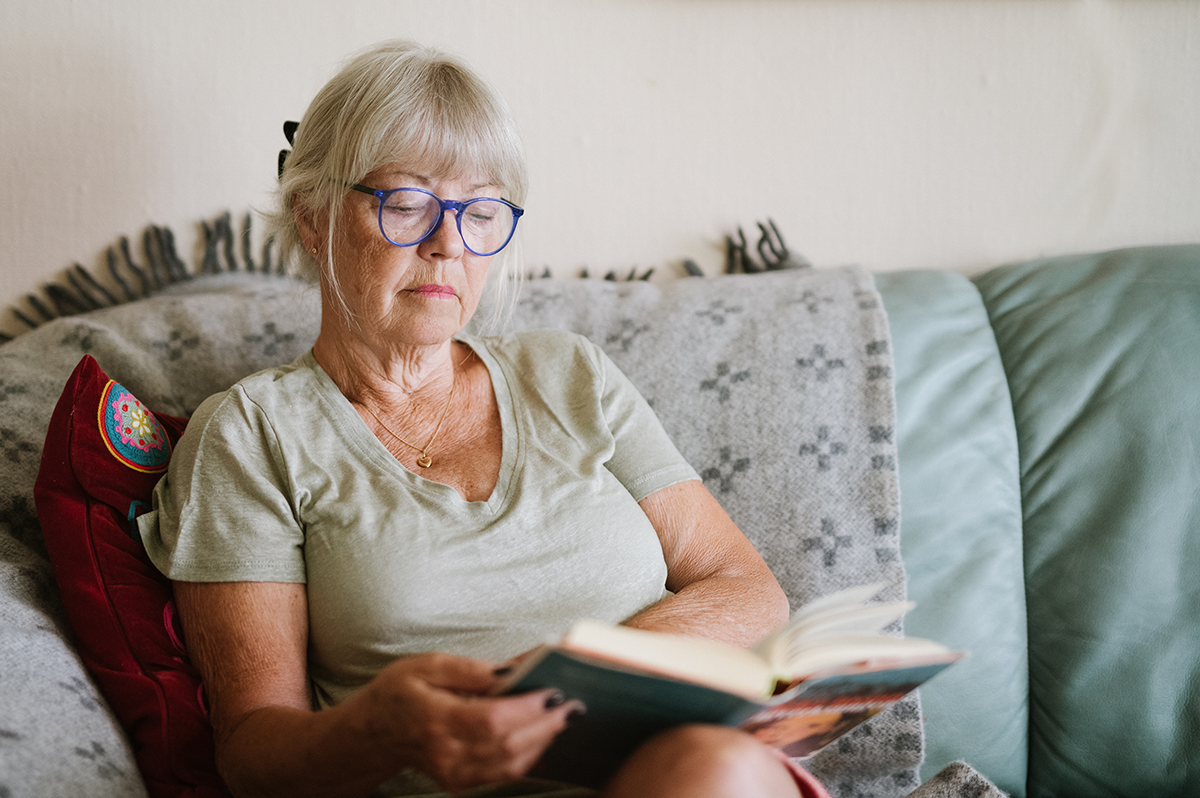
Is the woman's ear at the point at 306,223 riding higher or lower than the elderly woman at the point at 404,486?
higher

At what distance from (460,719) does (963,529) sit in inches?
34.7

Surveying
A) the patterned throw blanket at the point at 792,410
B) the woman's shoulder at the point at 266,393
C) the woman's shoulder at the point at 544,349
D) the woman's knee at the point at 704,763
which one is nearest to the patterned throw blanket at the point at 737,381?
the patterned throw blanket at the point at 792,410

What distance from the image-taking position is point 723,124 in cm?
152

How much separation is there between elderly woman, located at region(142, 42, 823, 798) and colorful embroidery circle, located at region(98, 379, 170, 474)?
2.6 inches

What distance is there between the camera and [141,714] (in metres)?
0.86

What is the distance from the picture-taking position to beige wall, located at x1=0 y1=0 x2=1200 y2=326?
4.59 feet

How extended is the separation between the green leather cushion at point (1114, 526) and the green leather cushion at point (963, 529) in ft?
0.11

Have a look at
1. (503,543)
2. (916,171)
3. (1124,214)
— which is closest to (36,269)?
(503,543)

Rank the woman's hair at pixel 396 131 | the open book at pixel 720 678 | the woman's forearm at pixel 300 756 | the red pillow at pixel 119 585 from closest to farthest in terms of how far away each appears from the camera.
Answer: the open book at pixel 720 678 < the woman's forearm at pixel 300 756 < the red pillow at pixel 119 585 < the woman's hair at pixel 396 131

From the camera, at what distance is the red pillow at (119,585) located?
86 centimetres

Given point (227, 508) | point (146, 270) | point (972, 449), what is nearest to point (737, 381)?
point (972, 449)

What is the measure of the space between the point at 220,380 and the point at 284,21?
632mm

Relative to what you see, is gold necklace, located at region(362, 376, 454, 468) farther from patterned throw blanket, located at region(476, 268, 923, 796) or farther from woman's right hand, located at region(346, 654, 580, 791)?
woman's right hand, located at region(346, 654, 580, 791)

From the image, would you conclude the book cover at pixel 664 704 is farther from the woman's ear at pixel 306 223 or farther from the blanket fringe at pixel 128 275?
the blanket fringe at pixel 128 275
